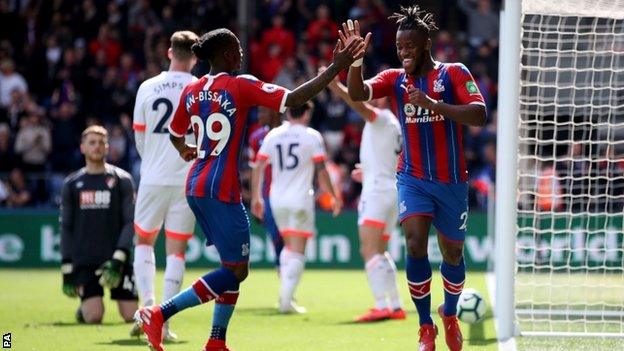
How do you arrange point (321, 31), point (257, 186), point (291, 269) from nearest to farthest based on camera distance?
1. point (291, 269)
2. point (257, 186)
3. point (321, 31)

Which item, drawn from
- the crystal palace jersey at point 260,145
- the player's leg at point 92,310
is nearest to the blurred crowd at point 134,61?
the crystal palace jersey at point 260,145

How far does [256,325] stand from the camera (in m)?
10.8

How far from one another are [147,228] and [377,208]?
262cm

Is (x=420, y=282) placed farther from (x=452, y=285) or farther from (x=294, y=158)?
(x=294, y=158)

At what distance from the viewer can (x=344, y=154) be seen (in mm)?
20516

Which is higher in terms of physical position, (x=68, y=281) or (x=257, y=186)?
(x=257, y=186)

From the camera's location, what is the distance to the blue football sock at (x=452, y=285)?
8.26m

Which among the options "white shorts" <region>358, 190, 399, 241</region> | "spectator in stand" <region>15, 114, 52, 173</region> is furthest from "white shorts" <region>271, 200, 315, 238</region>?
"spectator in stand" <region>15, 114, 52, 173</region>

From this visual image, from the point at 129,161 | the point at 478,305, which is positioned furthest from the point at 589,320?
the point at 129,161

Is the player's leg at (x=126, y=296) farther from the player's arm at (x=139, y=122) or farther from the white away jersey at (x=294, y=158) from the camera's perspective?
the white away jersey at (x=294, y=158)

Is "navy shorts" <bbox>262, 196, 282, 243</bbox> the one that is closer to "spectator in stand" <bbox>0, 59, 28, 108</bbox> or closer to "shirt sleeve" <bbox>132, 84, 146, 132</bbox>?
"shirt sleeve" <bbox>132, 84, 146, 132</bbox>

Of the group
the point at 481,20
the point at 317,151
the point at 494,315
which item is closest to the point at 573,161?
the point at 494,315

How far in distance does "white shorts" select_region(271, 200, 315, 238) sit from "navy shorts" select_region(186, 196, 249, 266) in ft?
14.9

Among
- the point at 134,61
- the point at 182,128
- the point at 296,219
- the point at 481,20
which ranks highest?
the point at 481,20
